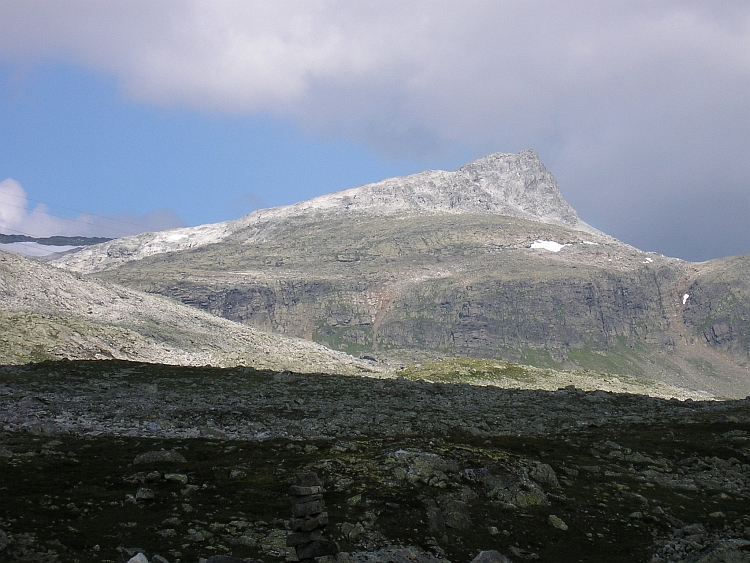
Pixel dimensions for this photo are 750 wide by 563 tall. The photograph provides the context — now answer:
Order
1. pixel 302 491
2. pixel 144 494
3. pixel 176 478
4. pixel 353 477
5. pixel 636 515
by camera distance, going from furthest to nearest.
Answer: pixel 636 515, pixel 353 477, pixel 176 478, pixel 144 494, pixel 302 491

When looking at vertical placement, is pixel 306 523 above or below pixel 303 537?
above

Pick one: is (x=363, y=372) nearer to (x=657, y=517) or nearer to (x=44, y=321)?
(x=44, y=321)

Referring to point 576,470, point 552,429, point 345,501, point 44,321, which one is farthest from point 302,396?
point 44,321

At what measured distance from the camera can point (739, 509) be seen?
32281 mm

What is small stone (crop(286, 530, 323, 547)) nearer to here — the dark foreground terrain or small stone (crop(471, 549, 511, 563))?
the dark foreground terrain

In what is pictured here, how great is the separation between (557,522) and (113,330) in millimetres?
73090

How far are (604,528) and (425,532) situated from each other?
750 centimetres

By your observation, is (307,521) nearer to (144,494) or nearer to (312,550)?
(312,550)

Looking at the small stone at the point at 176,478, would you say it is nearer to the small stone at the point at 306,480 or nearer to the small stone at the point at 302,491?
the small stone at the point at 302,491

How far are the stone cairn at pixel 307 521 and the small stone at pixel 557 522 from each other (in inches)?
451

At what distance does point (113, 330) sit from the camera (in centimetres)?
9056

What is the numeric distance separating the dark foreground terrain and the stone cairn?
276 centimetres

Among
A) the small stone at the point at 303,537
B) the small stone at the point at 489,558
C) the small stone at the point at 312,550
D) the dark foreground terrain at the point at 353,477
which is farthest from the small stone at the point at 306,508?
the small stone at the point at 489,558

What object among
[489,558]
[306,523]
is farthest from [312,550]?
[489,558]
